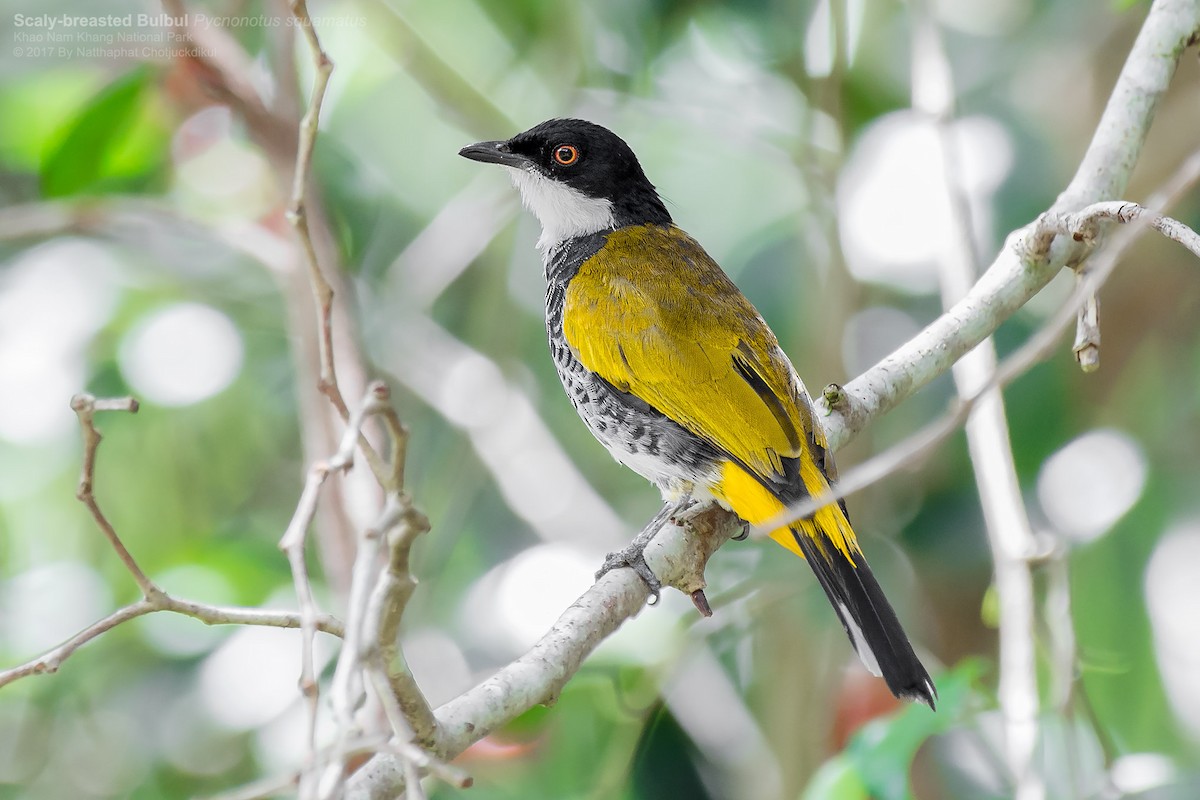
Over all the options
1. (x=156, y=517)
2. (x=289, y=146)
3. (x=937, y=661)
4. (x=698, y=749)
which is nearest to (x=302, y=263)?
(x=289, y=146)

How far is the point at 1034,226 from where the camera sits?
9.66 feet

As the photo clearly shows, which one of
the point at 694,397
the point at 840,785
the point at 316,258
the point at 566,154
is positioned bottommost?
the point at 840,785

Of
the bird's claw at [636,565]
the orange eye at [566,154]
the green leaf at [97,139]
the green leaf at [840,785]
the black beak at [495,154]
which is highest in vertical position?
the green leaf at [97,139]

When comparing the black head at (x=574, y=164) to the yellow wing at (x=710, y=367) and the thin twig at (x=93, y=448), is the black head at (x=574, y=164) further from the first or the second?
the thin twig at (x=93, y=448)

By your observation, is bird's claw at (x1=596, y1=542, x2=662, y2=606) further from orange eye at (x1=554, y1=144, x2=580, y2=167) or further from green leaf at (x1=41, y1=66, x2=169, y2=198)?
green leaf at (x1=41, y1=66, x2=169, y2=198)

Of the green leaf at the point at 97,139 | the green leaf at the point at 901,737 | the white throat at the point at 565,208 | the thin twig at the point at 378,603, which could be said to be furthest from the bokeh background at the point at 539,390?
the thin twig at the point at 378,603

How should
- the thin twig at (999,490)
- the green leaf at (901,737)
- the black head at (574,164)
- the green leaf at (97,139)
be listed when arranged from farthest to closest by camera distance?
the green leaf at (97,139) → the black head at (574,164) → the green leaf at (901,737) → the thin twig at (999,490)

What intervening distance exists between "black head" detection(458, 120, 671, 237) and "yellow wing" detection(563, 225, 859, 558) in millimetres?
390

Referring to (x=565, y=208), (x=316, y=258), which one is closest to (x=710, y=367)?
(x=565, y=208)

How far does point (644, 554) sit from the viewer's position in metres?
2.84

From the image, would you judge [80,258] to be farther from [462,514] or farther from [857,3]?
[857,3]

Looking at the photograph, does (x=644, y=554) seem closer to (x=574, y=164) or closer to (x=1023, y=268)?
(x=1023, y=268)

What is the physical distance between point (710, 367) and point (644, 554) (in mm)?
648

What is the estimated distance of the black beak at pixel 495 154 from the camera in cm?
390
